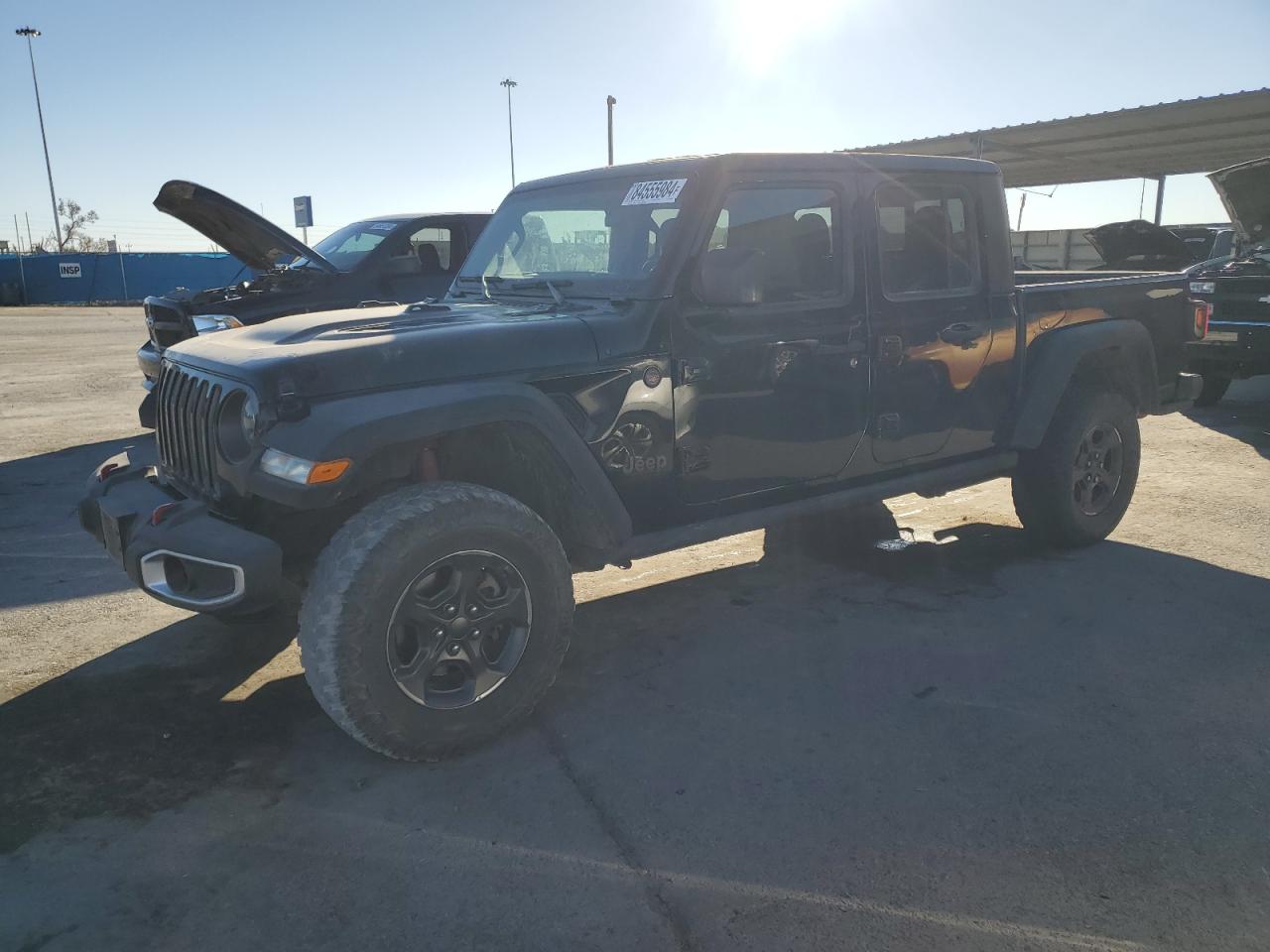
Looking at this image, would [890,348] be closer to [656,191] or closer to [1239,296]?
[656,191]

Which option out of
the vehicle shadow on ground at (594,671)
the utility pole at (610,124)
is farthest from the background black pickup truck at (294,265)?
the utility pole at (610,124)

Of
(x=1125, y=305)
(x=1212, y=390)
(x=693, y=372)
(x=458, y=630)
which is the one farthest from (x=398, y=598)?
(x=1212, y=390)

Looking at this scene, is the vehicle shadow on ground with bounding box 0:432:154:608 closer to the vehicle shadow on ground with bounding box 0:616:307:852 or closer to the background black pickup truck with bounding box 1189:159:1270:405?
the vehicle shadow on ground with bounding box 0:616:307:852

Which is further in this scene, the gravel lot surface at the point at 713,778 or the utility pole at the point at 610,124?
the utility pole at the point at 610,124

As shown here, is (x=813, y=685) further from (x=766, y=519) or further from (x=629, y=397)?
(x=629, y=397)

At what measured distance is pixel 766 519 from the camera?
3.76 metres

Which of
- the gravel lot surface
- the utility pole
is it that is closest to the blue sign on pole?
the utility pole

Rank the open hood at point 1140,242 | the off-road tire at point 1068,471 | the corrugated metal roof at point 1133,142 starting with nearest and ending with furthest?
the off-road tire at point 1068,471 → the open hood at point 1140,242 → the corrugated metal roof at point 1133,142


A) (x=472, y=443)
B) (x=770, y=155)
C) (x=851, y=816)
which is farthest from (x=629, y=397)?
(x=851, y=816)

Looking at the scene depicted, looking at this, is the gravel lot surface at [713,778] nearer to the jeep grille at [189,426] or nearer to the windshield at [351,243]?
the jeep grille at [189,426]

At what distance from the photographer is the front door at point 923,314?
13.0ft

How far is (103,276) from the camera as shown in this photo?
32188 millimetres

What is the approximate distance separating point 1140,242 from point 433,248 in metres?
8.33

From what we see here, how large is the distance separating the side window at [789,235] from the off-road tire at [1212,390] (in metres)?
7.05
